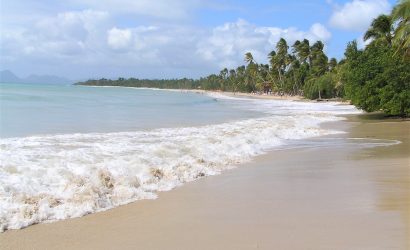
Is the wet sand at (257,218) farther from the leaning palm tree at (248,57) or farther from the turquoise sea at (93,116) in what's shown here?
the leaning palm tree at (248,57)

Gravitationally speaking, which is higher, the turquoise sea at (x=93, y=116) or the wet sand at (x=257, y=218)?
the wet sand at (x=257, y=218)

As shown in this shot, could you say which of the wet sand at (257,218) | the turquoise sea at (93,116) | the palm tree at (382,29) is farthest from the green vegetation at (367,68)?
the wet sand at (257,218)

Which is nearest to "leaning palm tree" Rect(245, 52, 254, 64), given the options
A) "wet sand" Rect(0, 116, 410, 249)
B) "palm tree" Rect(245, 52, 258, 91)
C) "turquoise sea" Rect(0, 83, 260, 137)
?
"palm tree" Rect(245, 52, 258, 91)

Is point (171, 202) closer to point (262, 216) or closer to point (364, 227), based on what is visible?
point (262, 216)

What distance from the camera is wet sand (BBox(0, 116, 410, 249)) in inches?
203

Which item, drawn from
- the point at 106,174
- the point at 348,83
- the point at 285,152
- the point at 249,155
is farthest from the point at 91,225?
the point at 348,83

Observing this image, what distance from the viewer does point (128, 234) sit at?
552cm

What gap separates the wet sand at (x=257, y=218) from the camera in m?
5.16

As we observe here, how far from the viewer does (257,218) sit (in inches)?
241

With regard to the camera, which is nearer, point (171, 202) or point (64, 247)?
point (64, 247)

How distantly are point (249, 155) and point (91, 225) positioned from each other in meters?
7.59

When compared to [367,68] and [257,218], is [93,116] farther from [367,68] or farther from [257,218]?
[257,218]

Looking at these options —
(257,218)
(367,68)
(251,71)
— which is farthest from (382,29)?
(251,71)

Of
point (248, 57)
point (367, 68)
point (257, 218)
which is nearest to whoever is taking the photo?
point (257, 218)
